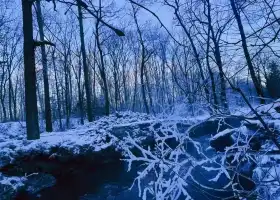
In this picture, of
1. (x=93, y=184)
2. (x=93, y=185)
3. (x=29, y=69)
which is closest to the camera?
(x=29, y=69)

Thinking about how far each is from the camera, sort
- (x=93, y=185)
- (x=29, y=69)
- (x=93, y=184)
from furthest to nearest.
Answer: (x=93, y=184), (x=93, y=185), (x=29, y=69)

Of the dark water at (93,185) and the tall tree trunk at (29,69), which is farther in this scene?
the tall tree trunk at (29,69)

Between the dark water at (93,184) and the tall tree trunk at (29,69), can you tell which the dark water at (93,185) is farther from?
the tall tree trunk at (29,69)

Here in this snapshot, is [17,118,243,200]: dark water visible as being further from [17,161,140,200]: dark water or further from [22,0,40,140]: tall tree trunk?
[22,0,40,140]: tall tree trunk

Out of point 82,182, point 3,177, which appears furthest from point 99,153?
point 3,177

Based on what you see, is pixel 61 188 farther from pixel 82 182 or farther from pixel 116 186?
pixel 116 186

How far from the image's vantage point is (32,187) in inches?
363

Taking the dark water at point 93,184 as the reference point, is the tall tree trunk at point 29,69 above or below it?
above

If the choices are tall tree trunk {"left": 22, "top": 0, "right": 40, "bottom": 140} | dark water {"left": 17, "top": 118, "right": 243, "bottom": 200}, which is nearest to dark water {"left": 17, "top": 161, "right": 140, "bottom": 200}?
dark water {"left": 17, "top": 118, "right": 243, "bottom": 200}

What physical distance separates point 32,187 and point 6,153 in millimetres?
1569

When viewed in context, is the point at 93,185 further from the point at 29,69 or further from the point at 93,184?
the point at 29,69

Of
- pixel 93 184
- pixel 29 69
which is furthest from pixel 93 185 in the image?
pixel 29 69

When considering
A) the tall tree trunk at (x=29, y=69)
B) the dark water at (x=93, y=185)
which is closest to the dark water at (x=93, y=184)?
the dark water at (x=93, y=185)

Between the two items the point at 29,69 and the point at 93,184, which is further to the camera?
the point at 93,184
